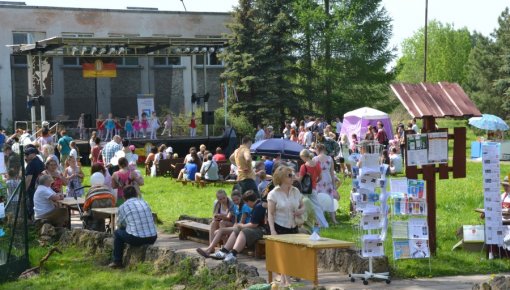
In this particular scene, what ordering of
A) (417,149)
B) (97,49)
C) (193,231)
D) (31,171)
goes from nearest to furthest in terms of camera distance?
(417,149)
(193,231)
(31,171)
(97,49)

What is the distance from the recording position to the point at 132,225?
13.2 m

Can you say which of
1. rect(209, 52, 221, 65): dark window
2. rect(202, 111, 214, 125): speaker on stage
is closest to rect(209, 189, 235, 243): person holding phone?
rect(202, 111, 214, 125): speaker on stage

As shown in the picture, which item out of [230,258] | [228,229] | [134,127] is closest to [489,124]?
[228,229]

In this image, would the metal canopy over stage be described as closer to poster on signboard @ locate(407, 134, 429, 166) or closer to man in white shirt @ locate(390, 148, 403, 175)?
man in white shirt @ locate(390, 148, 403, 175)

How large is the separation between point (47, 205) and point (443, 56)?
92.3 meters

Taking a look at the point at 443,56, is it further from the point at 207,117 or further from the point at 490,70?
the point at 207,117

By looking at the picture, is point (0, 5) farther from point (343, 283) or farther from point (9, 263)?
point (343, 283)

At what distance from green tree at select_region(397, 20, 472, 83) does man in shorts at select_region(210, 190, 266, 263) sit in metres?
87.8

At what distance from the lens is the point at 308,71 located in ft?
163

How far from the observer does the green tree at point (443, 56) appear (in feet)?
337

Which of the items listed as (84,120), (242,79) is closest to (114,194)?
(84,120)

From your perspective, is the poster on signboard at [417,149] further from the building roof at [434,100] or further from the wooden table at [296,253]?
the wooden table at [296,253]

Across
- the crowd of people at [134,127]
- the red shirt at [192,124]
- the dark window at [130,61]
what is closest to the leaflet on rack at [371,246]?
the crowd of people at [134,127]

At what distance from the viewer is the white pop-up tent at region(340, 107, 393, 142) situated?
33531 millimetres
